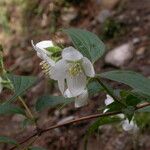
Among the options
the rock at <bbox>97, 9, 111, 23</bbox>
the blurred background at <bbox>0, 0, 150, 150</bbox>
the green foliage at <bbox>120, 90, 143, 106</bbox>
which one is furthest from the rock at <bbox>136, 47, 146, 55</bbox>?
the green foliage at <bbox>120, 90, 143, 106</bbox>

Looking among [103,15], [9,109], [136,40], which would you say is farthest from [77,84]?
[103,15]

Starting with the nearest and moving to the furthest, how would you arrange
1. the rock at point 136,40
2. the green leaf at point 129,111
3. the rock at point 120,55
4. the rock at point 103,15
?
the green leaf at point 129,111 → the rock at point 120,55 → the rock at point 136,40 → the rock at point 103,15

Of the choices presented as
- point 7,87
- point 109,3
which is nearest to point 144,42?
point 109,3

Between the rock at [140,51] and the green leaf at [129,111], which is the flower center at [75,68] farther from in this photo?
the rock at [140,51]

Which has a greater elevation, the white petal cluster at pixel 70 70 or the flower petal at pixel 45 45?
the flower petal at pixel 45 45

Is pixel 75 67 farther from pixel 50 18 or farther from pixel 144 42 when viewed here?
pixel 50 18

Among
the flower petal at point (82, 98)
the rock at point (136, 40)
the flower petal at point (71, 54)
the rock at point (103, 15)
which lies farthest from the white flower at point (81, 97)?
the rock at point (103, 15)

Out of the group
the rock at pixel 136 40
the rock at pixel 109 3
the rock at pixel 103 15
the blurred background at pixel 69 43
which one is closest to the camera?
the blurred background at pixel 69 43
